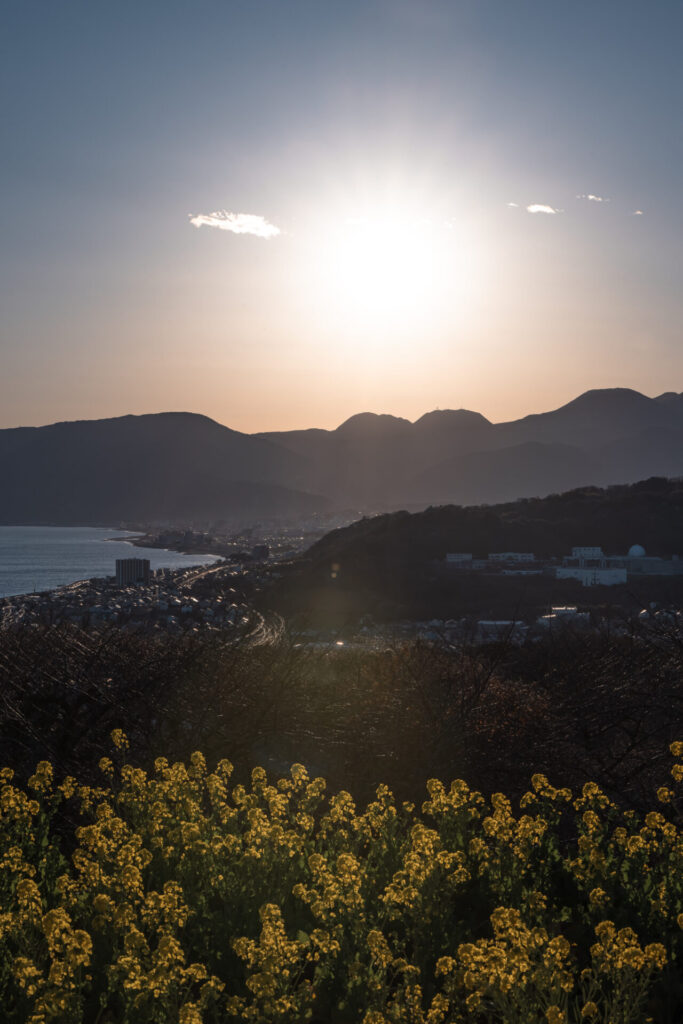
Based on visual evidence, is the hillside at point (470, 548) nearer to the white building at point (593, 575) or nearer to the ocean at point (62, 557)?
the white building at point (593, 575)

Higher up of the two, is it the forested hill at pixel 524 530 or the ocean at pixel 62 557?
the forested hill at pixel 524 530

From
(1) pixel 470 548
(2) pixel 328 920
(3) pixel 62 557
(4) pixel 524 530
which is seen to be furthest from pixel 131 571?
(2) pixel 328 920

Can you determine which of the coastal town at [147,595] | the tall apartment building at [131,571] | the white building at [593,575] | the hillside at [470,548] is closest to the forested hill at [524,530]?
the hillside at [470,548]

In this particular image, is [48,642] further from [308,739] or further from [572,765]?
[572,765]

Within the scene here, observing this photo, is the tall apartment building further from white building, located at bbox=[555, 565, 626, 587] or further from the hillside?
white building, located at bbox=[555, 565, 626, 587]

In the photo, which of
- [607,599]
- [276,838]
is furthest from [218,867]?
[607,599]

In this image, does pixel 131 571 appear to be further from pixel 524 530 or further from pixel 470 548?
pixel 524 530

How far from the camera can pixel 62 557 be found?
120000 mm

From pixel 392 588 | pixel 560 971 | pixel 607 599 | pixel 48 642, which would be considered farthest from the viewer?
pixel 392 588

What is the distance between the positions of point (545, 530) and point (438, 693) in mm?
66923

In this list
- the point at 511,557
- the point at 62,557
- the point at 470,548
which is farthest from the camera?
the point at 62,557

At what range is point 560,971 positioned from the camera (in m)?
3.67

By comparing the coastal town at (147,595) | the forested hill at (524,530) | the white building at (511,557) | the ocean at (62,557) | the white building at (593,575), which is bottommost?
the ocean at (62,557)

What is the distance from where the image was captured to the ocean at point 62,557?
8486 centimetres
